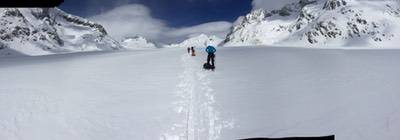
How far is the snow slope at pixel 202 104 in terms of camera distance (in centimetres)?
1153

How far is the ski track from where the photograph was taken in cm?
1127

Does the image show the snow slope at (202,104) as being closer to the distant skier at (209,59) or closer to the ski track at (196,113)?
the ski track at (196,113)

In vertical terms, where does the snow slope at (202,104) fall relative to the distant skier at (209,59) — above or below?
below

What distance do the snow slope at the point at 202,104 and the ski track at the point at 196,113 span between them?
0.09ft

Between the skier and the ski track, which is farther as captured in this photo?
the skier

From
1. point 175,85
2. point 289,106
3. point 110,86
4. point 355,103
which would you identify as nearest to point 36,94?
point 110,86

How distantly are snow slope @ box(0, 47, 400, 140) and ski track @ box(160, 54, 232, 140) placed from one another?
0.03 metres

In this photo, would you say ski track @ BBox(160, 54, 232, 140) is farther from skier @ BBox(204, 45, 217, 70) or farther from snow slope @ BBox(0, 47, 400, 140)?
skier @ BBox(204, 45, 217, 70)

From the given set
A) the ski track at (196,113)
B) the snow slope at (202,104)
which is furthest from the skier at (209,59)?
the ski track at (196,113)

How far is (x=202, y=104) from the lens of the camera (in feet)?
46.1

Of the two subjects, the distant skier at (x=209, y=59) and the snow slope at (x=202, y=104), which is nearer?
the snow slope at (x=202, y=104)

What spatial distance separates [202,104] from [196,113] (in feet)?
3.58

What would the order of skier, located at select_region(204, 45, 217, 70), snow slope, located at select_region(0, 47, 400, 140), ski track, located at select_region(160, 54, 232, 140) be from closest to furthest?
ski track, located at select_region(160, 54, 232, 140)
snow slope, located at select_region(0, 47, 400, 140)
skier, located at select_region(204, 45, 217, 70)

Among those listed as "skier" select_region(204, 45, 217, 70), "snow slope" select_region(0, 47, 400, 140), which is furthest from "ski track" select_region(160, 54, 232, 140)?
→ "skier" select_region(204, 45, 217, 70)
